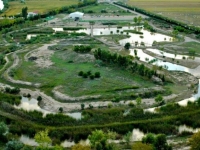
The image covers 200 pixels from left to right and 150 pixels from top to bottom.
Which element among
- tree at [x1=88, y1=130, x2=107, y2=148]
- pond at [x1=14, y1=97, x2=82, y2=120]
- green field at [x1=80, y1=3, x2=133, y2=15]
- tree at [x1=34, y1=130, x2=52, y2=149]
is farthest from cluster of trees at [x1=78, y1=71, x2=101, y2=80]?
green field at [x1=80, y1=3, x2=133, y2=15]

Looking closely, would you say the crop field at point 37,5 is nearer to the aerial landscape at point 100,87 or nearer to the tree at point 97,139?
the aerial landscape at point 100,87

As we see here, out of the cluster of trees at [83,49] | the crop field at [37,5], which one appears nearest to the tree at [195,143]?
the cluster of trees at [83,49]

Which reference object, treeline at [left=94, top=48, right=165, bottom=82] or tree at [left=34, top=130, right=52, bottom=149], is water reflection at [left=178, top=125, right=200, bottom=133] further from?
tree at [left=34, top=130, right=52, bottom=149]

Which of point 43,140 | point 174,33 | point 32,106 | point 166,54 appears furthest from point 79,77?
point 174,33

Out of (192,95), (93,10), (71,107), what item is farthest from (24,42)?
(93,10)

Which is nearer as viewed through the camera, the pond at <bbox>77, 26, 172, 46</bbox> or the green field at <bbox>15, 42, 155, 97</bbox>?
the green field at <bbox>15, 42, 155, 97</bbox>

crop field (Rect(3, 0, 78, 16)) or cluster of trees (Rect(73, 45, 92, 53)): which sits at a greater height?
crop field (Rect(3, 0, 78, 16))
